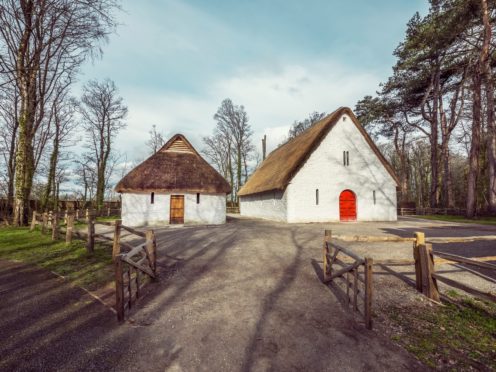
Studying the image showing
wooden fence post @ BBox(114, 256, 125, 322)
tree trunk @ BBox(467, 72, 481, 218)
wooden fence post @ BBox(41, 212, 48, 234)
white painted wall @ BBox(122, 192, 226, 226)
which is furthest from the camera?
tree trunk @ BBox(467, 72, 481, 218)

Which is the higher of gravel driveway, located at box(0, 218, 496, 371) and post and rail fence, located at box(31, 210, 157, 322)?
post and rail fence, located at box(31, 210, 157, 322)

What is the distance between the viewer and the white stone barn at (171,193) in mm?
15805

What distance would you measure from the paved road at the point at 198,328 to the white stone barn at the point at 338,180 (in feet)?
36.1

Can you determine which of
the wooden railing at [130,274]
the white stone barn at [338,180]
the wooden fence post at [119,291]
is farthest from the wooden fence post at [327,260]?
the white stone barn at [338,180]

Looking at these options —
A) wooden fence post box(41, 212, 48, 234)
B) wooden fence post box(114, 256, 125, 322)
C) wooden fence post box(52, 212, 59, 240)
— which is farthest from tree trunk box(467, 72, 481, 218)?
wooden fence post box(41, 212, 48, 234)

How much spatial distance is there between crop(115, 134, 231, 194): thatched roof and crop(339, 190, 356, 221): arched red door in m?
8.45

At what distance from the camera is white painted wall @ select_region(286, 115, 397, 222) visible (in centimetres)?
1711

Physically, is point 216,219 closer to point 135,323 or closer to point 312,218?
point 312,218

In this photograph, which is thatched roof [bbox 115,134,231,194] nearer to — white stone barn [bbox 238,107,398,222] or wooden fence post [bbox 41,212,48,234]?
wooden fence post [bbox 41,212,48,234]

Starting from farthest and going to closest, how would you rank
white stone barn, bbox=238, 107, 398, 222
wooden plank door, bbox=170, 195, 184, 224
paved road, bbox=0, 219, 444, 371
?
white stone barn, bbox=238, 107, 398, 222 < wooden plank door, bbox=170, 195, 184, 224 < paved road, bbox=0, 219, 444, 371

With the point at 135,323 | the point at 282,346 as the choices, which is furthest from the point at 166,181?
the point at 282,346

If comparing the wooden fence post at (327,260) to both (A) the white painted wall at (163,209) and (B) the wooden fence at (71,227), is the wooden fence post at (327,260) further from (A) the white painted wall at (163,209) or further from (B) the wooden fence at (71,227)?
(A) the white painted wall at (163,209)

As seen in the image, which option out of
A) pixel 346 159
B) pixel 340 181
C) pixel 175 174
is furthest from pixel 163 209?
pixel 346 159

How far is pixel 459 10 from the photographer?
17.2 m
